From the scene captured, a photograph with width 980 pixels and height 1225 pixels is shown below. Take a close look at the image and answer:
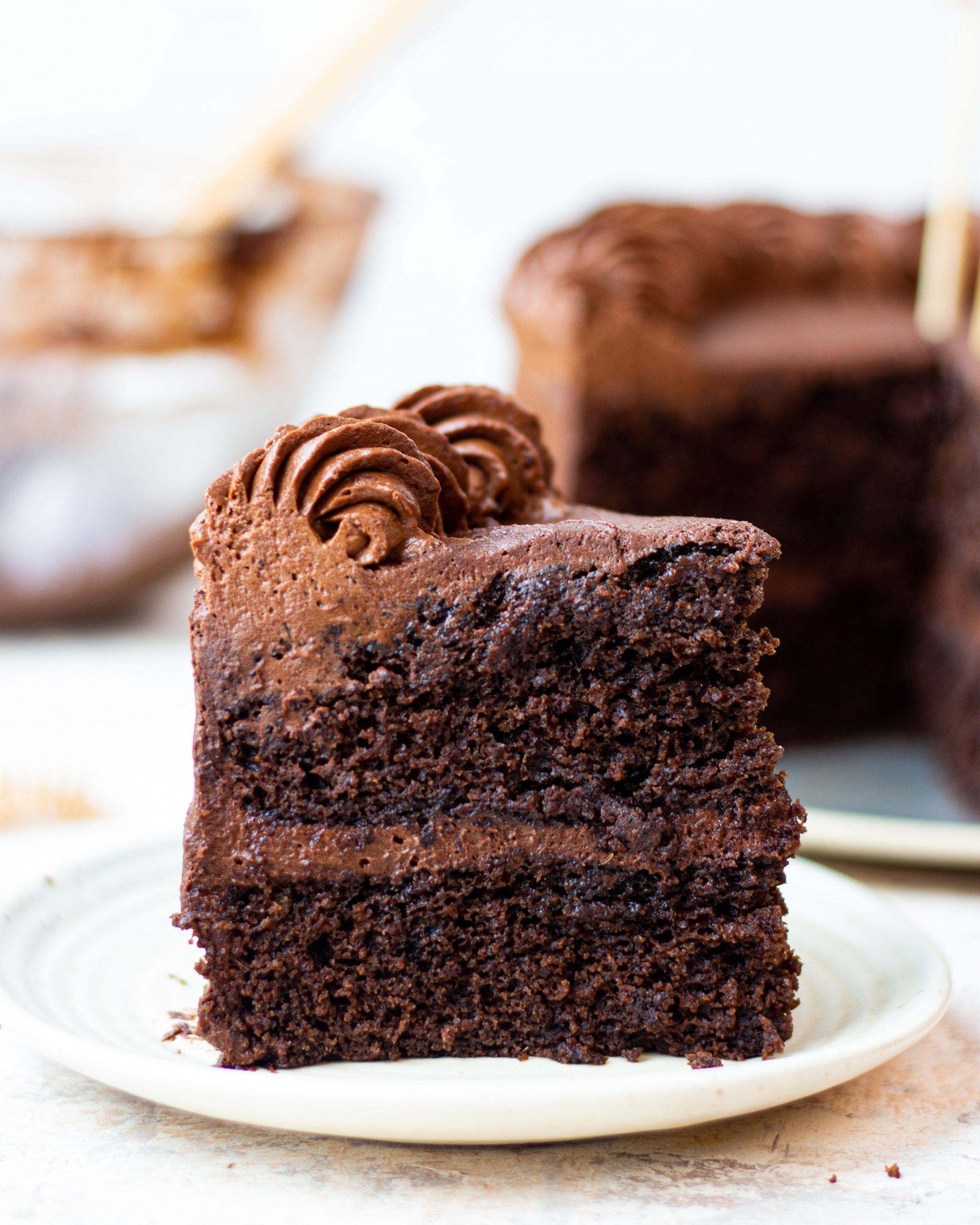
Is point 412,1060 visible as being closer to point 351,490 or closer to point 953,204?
Result: point 351,490

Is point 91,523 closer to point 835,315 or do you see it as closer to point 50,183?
point 50,183

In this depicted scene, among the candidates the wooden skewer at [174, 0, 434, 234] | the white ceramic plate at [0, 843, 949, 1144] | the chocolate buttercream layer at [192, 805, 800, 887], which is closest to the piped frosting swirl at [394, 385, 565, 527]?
the chocolate buttercream layer at [192, 805, 800, 887]

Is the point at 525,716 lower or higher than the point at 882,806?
higher

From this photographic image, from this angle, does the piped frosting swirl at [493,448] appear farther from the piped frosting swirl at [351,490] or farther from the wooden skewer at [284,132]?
the wooden skewer at [284,132]

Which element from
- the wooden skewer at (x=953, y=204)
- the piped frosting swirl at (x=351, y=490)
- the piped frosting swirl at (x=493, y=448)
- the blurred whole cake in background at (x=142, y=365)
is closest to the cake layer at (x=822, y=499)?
the wooden skewer at (x=953, y=204)

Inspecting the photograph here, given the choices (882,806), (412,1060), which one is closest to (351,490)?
(412,1060)

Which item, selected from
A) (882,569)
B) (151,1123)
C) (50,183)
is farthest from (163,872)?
(50,183)

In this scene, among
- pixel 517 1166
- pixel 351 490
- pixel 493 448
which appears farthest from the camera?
pixel 493 448

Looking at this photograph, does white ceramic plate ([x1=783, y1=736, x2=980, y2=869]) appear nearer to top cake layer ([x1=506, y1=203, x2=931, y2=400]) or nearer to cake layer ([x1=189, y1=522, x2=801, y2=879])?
cake layer ([x1=189, y1=522, x2=801, y2=879])
